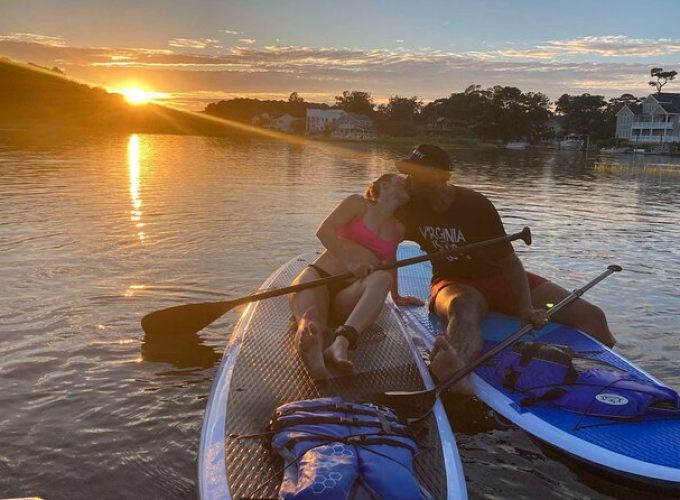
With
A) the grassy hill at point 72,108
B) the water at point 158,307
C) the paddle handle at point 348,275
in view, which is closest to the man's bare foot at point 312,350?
the paddle handle at point 348,275

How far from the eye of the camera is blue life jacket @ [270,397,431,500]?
296cm

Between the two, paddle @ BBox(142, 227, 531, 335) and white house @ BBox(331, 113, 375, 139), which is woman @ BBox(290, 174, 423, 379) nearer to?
paddle @ BBox(142, 227, 531, 335)

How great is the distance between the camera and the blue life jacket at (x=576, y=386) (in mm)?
4484

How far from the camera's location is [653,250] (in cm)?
1295

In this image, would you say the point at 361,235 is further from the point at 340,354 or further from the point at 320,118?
the point at 320,118

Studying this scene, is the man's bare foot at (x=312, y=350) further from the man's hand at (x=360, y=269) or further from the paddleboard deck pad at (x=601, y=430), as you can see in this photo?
the paddleboard deck pad at (x=601, y=430)

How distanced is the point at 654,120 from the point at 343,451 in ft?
338

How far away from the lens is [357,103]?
566 feet

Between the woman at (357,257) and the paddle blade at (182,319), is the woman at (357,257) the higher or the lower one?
the higher one

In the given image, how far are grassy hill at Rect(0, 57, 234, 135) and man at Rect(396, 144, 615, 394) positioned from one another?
396ft

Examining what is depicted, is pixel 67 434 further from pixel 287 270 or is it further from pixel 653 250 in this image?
pixel 653 250

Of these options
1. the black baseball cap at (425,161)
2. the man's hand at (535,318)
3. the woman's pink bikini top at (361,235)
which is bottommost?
the man's hand at (535,318)

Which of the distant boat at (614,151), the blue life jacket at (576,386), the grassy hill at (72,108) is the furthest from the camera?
the grassy hill at (72,108)

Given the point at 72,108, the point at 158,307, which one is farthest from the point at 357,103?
the point at 158,307
